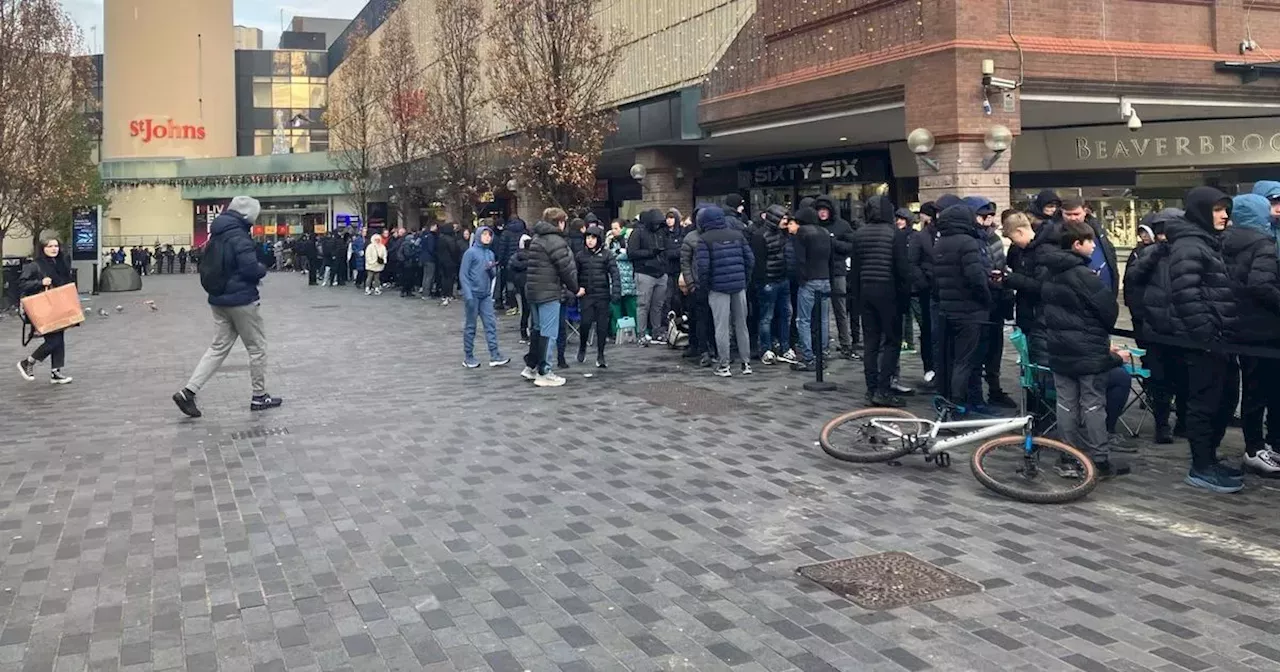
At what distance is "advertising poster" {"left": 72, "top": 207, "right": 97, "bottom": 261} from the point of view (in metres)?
29.2


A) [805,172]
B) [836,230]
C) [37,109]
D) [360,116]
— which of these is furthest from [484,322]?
[360,116]

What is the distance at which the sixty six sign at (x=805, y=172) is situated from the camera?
80.9 feet

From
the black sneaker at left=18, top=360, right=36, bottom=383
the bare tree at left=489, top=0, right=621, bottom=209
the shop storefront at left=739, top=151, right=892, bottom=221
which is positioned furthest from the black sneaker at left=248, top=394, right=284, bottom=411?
the shop storefront at left=739, top=151, right=892, bottom=221

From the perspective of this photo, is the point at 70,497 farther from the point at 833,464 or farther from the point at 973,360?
the point at 973,360

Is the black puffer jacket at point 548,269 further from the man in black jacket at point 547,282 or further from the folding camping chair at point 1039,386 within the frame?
the folding camping chair at point 1039,386

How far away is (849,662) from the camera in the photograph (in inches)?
163

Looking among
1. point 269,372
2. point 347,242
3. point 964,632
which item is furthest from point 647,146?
point 964,632

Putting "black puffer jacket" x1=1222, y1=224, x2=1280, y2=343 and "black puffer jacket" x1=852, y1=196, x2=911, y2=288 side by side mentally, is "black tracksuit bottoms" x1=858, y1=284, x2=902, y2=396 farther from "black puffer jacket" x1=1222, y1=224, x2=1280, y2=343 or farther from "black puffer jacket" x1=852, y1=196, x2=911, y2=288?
"black puffer jacket" x1=1222, y1=224, x2=1280, y2=343

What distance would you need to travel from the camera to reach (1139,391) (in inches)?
346

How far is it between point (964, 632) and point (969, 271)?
4613 mm

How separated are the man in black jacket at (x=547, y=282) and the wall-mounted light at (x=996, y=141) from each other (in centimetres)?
773

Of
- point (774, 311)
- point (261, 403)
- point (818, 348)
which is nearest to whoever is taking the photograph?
point (261, 403)

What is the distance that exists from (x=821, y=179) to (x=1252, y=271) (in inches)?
760

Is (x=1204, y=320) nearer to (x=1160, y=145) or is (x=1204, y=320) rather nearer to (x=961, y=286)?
(x=961, y=286)
